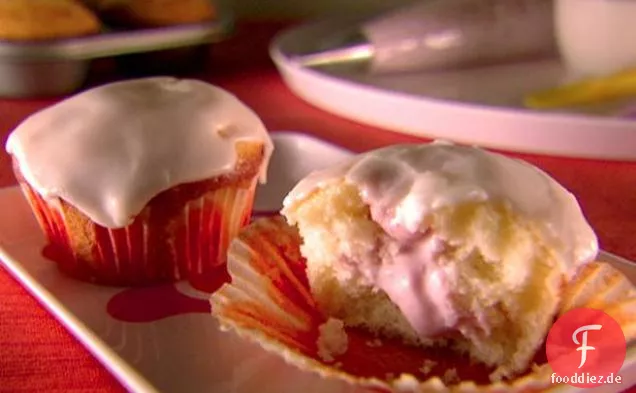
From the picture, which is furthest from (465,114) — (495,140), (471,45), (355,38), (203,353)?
(203,353)

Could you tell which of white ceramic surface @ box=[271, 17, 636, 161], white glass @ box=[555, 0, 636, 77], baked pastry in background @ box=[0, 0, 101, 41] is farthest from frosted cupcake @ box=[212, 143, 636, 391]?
baked pastry in background @ box=[0, 0, 101, 41]

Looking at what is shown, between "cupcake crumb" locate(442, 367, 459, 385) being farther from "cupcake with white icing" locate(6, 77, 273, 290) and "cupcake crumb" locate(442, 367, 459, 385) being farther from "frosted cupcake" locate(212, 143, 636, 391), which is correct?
"cupcake with white icing" locate(6, 77, 273, 290)

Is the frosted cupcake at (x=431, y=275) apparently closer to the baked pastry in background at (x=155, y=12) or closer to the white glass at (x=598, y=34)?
the white glass at (x=598, y=34)

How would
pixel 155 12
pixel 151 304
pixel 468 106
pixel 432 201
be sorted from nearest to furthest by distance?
pixel 432 201 < pixel 151 304 < pixel 468 106 < pixel 155 12

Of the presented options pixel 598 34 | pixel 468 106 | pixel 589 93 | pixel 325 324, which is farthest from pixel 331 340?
pixel 598 34

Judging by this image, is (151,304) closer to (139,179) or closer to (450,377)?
(139,179)

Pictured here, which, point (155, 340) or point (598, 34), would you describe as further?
point (598, 34)
